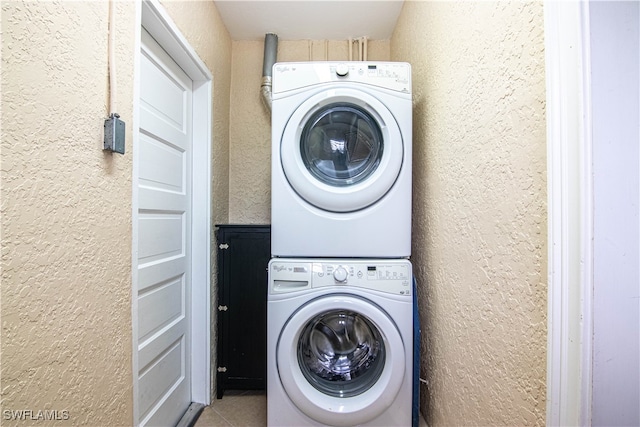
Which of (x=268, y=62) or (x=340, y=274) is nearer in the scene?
(x=340, y=274)

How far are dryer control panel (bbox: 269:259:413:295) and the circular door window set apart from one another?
368mm

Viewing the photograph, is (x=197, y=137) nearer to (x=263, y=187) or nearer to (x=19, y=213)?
(x=263, y=187)

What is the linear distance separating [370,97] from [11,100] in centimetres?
115

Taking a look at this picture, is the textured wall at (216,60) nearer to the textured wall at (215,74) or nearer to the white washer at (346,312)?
the textured wall at (215,74)

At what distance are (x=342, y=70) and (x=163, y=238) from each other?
1105 mm

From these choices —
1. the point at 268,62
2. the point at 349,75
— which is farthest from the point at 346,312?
the point at 268,62

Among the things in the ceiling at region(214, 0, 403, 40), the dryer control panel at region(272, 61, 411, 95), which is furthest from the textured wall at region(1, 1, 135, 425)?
the ceiling at region(214, 0, 403, 40)

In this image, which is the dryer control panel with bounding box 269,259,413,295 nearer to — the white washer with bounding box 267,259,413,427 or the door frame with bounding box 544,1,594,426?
the white washer with bounding box 267,259,413,427

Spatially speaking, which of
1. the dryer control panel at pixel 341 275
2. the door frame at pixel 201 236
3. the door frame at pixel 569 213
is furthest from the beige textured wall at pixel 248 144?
the door frame at pixel 569 213

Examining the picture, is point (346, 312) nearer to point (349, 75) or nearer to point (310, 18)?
point (349, 75)

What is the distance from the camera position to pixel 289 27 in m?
2.09

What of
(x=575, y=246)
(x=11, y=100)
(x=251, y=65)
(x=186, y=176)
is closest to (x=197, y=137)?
(x=186, y=176)

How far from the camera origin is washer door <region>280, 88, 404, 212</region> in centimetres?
134

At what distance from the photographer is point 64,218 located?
752 mm
